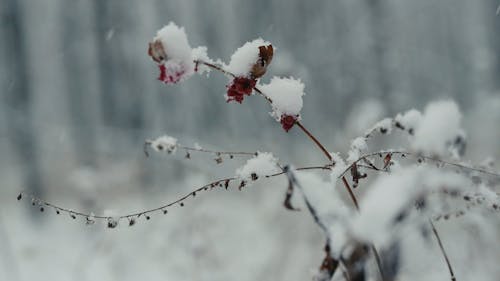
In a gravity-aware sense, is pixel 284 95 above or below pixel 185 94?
below

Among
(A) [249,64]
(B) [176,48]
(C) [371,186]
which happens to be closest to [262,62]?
(A) [249,64]

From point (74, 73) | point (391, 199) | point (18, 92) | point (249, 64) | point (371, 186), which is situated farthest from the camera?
point (74, 73)

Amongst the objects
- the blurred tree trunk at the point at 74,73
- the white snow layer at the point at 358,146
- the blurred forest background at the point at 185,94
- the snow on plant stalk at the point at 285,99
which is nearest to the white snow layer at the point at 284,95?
the snow on plant stalk at the point at 285,99

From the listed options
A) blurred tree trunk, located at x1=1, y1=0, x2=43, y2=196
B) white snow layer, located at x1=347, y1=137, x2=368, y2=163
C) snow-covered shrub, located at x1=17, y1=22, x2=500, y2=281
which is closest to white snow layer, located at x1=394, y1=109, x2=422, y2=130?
snow-covered shrub, located at x1=17, y1=22, x2=500, y2=281

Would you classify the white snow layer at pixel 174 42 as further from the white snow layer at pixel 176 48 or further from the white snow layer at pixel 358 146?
the white snow layer at pixel 358 146

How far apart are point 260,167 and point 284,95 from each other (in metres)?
0.12

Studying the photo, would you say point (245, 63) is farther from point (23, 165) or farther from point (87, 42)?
point (87, 42)

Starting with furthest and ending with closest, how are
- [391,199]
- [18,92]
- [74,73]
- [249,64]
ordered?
[74,73]
[18,92]
[249,64]
[391,199]

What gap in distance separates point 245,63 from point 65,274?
228 inches

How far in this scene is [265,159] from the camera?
0.81 metres

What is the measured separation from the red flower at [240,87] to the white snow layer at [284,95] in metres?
0.04

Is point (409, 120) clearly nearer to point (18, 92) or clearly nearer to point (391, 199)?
point (391, 199)

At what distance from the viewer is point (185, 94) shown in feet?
38.4

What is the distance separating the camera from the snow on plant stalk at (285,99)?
0.81 m
